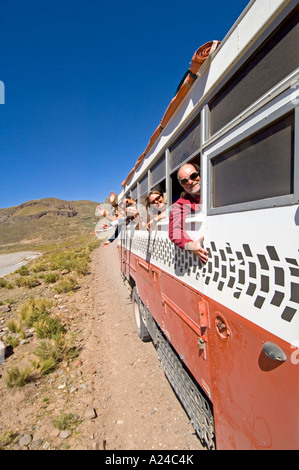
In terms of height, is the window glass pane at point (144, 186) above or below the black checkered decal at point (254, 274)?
above

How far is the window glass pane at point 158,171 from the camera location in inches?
119

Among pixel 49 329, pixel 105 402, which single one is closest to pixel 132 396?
pixel 105 402

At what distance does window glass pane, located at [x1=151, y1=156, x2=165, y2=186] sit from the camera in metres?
3.03

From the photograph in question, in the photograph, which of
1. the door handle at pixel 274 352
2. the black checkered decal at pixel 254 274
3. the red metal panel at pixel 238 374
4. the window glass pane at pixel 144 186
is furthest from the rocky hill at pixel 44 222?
the door handle at pixel 274 352

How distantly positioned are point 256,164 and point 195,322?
4.58 feet

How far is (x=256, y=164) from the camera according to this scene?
1.33 meters

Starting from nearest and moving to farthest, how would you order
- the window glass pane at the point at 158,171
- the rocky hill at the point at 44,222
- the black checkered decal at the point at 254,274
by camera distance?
the black checkered decal at the point at 254,274 → the window glass pane at the point at 158,171 → the rocky hill at the point at 44,222

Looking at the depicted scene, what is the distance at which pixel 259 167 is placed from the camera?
1.31 m

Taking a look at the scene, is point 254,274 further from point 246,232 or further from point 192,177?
point 192,177

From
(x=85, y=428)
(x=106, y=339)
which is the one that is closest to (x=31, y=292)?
(x=106, y=339)

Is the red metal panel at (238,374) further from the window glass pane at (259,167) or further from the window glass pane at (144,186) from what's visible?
the window glass pane at (144,186)

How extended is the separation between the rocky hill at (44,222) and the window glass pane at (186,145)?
53.2 m

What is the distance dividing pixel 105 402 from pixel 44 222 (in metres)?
90.6
